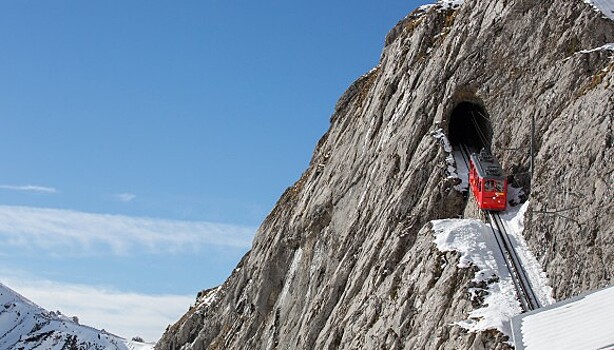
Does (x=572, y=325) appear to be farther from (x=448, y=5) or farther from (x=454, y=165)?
(x=448, y=5)

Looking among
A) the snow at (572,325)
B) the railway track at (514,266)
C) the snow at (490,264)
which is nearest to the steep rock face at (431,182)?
the snow at (490,264)

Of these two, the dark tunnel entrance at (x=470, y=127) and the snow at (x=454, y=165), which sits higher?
the dark tunnel entrance at (x=470, y=127)

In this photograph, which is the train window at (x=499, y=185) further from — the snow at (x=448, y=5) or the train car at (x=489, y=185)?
the snow at (x=448, y=5)

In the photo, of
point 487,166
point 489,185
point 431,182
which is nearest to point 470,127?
point 431,182

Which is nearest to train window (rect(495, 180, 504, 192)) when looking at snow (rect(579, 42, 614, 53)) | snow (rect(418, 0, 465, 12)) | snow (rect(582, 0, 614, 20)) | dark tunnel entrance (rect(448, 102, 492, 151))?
dark tunnel entrance (rect(448, 102, 492, 151))

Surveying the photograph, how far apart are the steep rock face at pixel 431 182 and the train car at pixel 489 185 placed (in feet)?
6.63

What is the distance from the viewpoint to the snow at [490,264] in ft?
95.0

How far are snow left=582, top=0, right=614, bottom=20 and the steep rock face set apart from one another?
0.44m

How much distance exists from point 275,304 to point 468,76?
27.8 m

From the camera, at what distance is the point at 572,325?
25250mm

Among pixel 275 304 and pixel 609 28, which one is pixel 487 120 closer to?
pixel 609 28

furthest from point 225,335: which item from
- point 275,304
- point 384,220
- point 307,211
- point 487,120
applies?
point 487,120

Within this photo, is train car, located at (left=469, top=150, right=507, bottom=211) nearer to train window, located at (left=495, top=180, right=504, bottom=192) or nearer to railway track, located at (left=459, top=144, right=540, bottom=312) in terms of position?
train window, located at (left=495, top=180, right=504, bottom=192)

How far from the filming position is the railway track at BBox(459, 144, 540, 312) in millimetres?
30269
